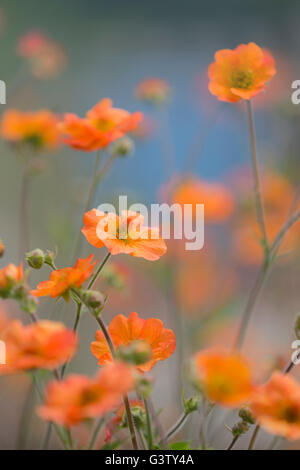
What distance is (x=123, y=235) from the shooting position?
55 centimetres

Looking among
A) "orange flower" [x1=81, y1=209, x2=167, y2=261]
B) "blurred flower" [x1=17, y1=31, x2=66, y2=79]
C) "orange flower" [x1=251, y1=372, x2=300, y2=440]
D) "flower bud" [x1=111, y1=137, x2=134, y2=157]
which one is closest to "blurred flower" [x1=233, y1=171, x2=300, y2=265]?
"flower bud" [x1=111, y1=137, x2=134, y2=157]

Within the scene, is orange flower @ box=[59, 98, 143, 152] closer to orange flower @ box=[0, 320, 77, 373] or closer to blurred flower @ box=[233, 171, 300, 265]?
orange flower @ box=[0, 320, 77, 373]

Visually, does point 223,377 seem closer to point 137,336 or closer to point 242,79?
point 137,336

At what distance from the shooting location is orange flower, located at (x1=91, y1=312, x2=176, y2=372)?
517 mm

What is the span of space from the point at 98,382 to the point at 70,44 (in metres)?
2.60

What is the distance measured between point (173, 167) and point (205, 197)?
1.16 feet

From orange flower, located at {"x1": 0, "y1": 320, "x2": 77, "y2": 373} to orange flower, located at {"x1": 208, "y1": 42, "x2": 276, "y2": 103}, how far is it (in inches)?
14.7

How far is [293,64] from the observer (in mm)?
2111

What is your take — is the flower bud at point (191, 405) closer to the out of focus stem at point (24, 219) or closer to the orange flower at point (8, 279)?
the orange flower at point (8, 279)

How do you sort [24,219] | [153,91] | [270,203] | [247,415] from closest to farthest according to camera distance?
[247,415] → [24,219] → [153,91] → [270,203]

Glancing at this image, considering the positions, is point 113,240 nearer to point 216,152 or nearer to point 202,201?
point 202,201

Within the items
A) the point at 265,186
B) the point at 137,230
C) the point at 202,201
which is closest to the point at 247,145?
the point at 265,186

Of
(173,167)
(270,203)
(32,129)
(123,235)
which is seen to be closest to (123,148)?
(32,129)

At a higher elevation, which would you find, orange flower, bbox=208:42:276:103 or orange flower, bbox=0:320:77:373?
orange flower, bbox=208:42:276:103
